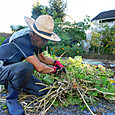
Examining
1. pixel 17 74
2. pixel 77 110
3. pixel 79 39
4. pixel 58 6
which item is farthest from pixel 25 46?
pixel 58 6

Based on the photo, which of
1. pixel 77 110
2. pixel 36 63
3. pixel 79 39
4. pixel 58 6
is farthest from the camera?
pixel 58 6

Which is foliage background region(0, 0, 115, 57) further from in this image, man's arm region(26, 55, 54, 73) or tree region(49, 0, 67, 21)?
man's arm region(26, 55, 54, 73)

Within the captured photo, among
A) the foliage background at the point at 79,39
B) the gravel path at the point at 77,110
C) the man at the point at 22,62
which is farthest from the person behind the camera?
the foliage background at the point at 79,39

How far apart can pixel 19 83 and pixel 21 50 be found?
416 mm

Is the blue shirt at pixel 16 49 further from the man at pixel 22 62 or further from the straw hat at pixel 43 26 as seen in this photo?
the straw hat at pixel 43 26

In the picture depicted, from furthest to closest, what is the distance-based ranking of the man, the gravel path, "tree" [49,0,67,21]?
"tree" [49,0,67,21] < the man < the gravel path

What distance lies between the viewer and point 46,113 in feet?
4.48

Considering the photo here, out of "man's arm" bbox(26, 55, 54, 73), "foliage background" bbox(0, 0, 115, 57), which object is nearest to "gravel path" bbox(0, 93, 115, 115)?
"man's arm" bbox(26, 55, 54, 73)

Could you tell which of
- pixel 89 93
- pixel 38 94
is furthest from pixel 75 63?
pixel 38 94

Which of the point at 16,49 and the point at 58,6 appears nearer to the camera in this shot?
the point at 16,49

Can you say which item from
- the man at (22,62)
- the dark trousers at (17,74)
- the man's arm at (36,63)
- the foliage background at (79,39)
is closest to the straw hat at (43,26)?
the man at (22,62)

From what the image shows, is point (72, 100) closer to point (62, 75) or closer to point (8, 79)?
point (62, 75)

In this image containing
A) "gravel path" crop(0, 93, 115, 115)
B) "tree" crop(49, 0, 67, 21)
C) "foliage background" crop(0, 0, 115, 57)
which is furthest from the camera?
"tree" crop(49, 0, 67, 21)

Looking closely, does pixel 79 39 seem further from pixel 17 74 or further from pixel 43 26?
pixel 17 74
